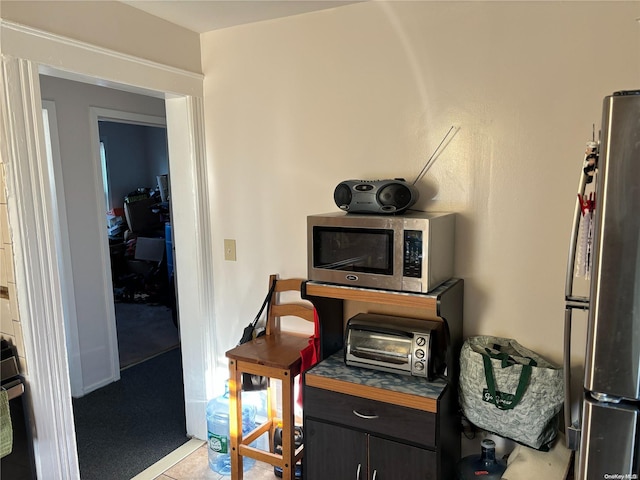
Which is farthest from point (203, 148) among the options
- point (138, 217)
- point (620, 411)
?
point (138, 217)

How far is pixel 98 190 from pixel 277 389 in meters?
1.85

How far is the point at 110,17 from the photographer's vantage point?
6.79 feet

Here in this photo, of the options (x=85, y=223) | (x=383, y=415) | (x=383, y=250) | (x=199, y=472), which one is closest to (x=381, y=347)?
(x=383, y=415)

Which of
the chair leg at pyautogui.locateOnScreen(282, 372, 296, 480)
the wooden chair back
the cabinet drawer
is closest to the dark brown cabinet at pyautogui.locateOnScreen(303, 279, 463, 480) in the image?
the cabinet drawer

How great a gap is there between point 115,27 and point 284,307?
4.82 ft

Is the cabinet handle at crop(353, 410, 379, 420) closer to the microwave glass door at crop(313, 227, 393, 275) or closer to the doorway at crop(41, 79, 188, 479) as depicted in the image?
the microwave glass door at crop(313, 227, 393, 275)

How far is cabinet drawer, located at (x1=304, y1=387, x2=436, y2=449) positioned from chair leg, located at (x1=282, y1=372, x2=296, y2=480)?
0.45 feet

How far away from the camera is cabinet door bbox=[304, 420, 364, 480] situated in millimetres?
1913

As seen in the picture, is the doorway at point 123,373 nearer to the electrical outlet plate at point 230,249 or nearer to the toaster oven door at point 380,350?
the electrical outlet plate at point 230,249

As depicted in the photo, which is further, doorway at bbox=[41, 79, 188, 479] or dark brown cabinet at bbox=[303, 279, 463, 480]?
doorway at bbox=[41, 79, 188, 479]

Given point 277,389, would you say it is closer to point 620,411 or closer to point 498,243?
point 498,243

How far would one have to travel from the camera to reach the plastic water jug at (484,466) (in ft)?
6.14

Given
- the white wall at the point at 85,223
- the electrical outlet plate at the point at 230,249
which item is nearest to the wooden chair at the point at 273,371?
the electrical outlet plate at the point at 230,249

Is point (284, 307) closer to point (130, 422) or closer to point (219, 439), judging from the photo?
point (219, 439)
